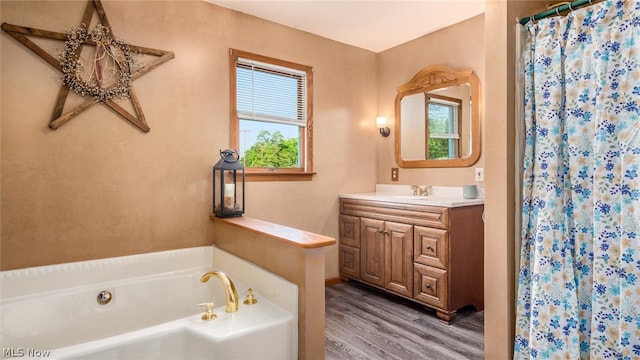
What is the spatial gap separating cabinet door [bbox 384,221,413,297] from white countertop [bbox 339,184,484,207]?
22cm

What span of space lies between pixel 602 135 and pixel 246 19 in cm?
267

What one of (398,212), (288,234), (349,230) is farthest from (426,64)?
(288,234)

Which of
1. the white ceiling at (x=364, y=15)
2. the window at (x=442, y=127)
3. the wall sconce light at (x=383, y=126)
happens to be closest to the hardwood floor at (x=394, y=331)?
the window at (x=442, y=127)

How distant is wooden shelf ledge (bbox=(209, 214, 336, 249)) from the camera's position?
1769mm

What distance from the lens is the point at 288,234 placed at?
78.6 inches

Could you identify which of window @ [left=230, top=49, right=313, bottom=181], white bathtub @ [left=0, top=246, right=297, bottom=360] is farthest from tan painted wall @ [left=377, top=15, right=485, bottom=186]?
white bathtub @ [left=0, top=246, right=297, bottom=360]

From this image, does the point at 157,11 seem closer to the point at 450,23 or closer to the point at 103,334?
the point at 103,334

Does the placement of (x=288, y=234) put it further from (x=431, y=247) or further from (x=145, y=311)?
(x=431, y=247)

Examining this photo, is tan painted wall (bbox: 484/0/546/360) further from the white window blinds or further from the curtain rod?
the white window blinds

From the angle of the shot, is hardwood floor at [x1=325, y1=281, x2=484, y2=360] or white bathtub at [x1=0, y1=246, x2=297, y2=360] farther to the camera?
hardwood floor at [x1=325, y1=281, x2=484, y2=360]

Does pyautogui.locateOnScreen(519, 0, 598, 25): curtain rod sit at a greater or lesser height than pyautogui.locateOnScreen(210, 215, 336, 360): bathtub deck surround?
greater

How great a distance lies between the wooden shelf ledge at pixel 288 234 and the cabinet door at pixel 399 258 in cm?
118

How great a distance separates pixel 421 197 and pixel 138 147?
235 cm

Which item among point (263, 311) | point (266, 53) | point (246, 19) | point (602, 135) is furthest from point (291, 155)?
point (602, 135)
